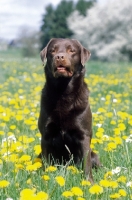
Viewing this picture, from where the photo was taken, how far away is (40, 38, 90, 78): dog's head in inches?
137

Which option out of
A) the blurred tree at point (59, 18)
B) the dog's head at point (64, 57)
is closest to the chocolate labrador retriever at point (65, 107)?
the dog's head at point (64, 57)

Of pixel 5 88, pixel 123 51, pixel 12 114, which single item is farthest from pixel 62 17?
pixel 12 114

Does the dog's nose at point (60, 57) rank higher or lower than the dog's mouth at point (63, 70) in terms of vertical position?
higher

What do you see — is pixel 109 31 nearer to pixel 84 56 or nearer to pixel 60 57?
pixel 84 56

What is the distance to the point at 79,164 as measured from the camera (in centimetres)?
363

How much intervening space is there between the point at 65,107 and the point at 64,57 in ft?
1.58

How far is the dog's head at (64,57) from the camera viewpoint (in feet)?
11.4

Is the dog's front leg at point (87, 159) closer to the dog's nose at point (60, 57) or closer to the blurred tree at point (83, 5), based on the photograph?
the dog's nose at point (60, 57)

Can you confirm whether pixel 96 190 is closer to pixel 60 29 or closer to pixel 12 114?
pixel 12 114

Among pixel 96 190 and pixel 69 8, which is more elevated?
pixel 69 8

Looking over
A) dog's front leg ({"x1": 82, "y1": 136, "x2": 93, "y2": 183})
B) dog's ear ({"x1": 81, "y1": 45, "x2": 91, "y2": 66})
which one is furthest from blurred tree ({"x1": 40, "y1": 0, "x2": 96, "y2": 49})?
dog's front leg ({"x1": 82, "y1": 136, "x2": 93, "y2": 183})

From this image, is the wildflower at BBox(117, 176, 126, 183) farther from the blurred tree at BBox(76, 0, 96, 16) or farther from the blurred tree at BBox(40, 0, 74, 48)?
the blurred tree at BBox(76, 0, 96, 16)

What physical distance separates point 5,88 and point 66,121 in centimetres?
635

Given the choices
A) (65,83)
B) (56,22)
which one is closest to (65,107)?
(65,83)
